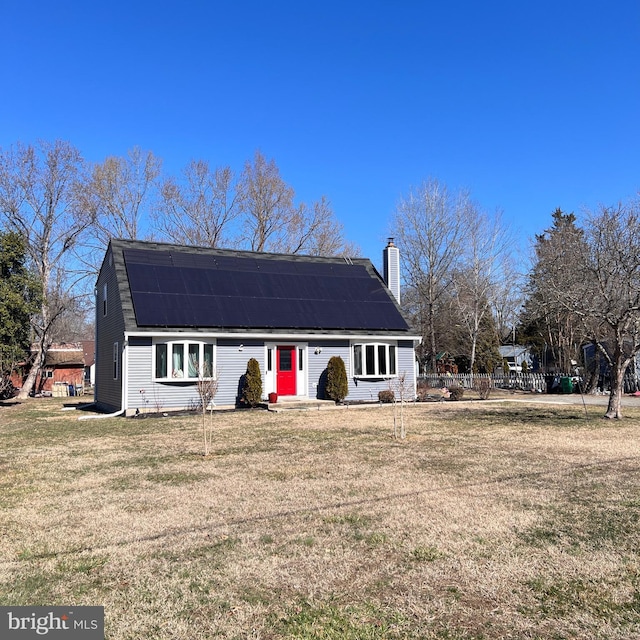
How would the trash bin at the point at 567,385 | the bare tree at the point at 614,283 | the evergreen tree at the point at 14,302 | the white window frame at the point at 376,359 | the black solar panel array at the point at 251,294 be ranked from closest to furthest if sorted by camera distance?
1. the bare tree at the point at 614,283
2. the black solar panel array at the point at 251,294
3. the white window frame at the point at 376,359
4. the evergreen tree at the point at 14,302
5. the trash bin at the point at 567,385

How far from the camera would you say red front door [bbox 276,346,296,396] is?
19.6 meters

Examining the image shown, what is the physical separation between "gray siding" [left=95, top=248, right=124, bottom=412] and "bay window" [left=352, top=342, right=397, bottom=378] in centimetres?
824

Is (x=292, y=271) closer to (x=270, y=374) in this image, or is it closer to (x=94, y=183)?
(x=270, y=374)

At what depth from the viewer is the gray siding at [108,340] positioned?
60.2ft

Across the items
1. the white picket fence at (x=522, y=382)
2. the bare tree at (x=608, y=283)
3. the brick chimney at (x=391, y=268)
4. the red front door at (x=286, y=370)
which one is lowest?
the white picket fence at (x=522, y=382)

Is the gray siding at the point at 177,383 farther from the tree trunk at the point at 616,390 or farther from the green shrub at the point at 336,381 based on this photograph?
the tree trunk at the point at 616,390

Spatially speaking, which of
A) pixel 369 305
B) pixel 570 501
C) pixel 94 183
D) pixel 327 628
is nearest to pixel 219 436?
pixel 570 501

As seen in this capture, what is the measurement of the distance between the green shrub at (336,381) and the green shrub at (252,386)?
103 inches

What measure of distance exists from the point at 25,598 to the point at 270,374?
15570 mm

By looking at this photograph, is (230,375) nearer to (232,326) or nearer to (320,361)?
(232,326)

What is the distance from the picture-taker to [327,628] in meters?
3.45

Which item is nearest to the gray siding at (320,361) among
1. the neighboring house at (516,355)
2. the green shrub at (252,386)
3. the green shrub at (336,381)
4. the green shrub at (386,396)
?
the green shrub at (336,381)

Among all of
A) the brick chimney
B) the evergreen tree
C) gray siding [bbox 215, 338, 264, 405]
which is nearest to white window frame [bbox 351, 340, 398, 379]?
the brick chimney

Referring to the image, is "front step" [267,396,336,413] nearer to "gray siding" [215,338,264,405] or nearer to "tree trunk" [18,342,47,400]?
"gray siding" [215,338,264,405]
